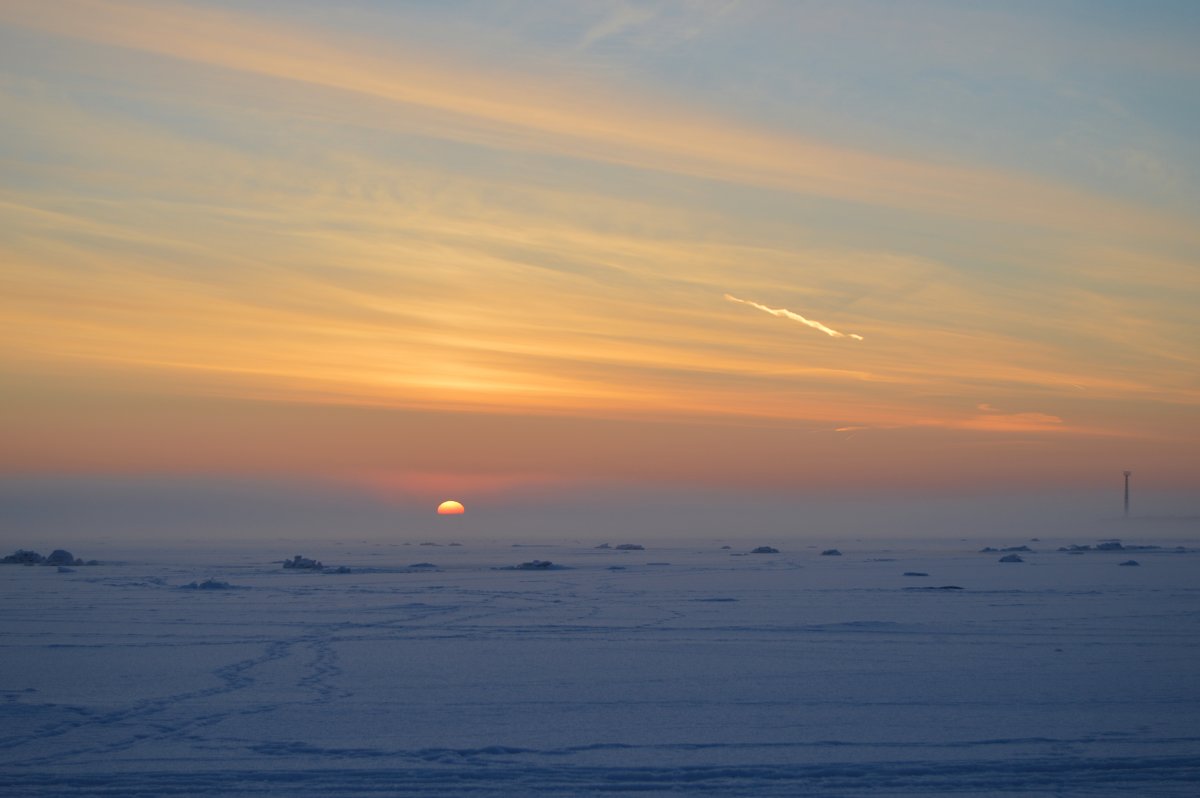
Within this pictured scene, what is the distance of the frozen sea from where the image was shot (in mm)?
8000

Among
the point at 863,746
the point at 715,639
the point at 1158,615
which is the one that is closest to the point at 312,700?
the point at 863,746

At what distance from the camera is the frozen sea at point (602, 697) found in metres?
8.00

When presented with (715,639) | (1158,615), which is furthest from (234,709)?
(1158,615)

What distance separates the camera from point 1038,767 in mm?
8234

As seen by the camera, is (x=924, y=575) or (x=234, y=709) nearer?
(x=234, y=709)

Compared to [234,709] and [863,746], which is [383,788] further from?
[863,746]

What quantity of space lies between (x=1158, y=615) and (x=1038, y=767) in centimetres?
1304

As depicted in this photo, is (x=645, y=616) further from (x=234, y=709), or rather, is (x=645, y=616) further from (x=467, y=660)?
(x=234, y=709)

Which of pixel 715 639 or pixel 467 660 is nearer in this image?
pixel 467 660

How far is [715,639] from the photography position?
15766mm

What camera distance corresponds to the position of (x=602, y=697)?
36.6ft

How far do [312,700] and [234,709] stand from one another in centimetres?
84

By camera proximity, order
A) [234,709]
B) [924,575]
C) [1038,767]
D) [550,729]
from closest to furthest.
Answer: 1. [1038,767]
2. [550,729]
3. [234,709]
4. [924,575]

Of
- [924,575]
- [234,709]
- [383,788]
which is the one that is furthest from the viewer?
[924,575]
